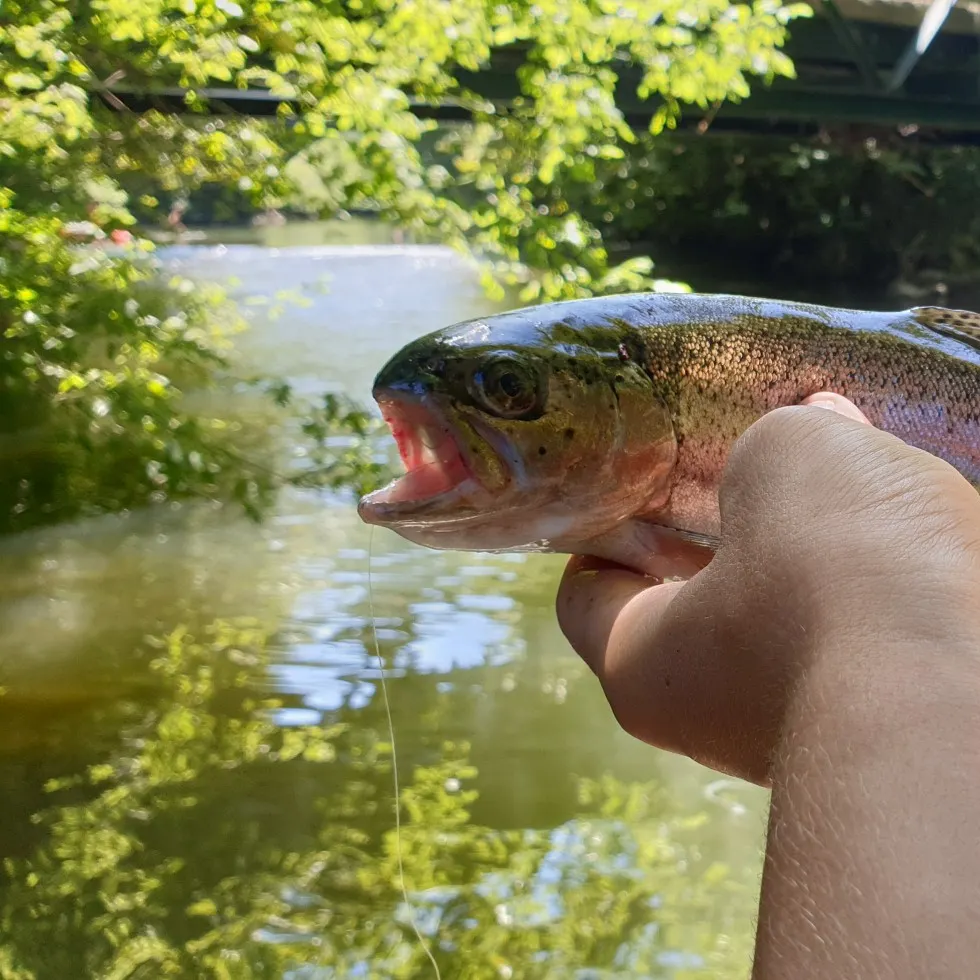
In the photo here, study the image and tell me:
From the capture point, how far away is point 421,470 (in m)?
1.52

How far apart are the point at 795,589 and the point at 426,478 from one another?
2.19 ft

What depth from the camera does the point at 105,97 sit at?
19.0 ft

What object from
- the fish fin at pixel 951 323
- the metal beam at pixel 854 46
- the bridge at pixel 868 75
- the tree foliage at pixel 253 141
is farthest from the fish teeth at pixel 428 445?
the metal beam at pixel 854 46

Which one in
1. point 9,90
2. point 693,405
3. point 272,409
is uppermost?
point 9,90

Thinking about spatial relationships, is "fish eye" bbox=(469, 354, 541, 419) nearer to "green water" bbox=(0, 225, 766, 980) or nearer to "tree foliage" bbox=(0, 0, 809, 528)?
"green water" bbox=(0, 225, 766, 980)

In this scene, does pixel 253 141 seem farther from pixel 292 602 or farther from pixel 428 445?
pixel 428 445

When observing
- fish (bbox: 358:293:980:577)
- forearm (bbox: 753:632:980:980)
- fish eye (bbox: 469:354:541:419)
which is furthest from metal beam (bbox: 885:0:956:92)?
forearm (bbox: 753:632:980:980)

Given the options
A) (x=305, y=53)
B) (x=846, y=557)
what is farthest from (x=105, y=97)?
(x=846, y=557)

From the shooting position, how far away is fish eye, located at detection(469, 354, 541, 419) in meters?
1.50

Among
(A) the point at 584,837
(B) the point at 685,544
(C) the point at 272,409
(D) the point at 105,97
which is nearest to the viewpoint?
(B) the point at 685,544

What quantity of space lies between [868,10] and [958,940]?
41.6 feet

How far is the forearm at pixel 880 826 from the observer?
0.67 m

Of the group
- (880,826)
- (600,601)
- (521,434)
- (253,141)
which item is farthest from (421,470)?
(253,141)

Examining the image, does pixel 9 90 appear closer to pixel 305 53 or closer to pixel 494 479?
pixel 305 53
